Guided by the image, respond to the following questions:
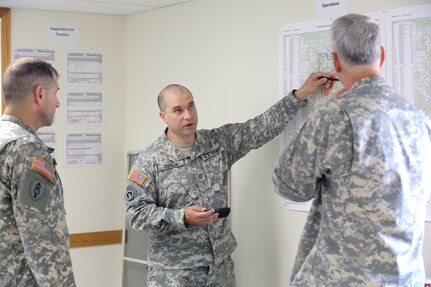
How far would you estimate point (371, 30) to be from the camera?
2102mm

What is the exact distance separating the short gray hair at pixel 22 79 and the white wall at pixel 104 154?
1.69m

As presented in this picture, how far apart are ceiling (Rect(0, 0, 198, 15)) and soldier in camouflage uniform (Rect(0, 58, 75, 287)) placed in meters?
1.54

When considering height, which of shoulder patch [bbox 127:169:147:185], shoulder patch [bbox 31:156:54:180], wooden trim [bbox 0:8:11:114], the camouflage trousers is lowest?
the camouflage trousers

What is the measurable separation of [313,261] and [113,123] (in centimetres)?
245

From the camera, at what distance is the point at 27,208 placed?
7.68ft

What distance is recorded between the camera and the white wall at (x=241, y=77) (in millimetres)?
3348

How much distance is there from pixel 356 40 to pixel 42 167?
1195 mm

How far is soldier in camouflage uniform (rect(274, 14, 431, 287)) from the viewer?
81.5 inches

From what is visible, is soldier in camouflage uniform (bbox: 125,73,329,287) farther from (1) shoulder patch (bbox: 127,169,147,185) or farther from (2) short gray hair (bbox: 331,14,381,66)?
(2) short gray hair (bbox: 331,14,381,66)

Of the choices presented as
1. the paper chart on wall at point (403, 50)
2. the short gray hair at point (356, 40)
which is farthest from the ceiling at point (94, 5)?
the short gray hair at point (356, 40)

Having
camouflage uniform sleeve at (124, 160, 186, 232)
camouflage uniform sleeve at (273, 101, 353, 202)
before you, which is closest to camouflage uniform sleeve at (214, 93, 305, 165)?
camouflage uniform sleeve at (124, 160, 186, 232)

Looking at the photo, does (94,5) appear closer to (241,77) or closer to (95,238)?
(241,77)

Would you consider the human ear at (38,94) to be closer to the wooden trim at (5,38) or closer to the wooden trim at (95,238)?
the wooden trim at (5,38)

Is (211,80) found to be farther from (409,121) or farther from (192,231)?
(409,121)
